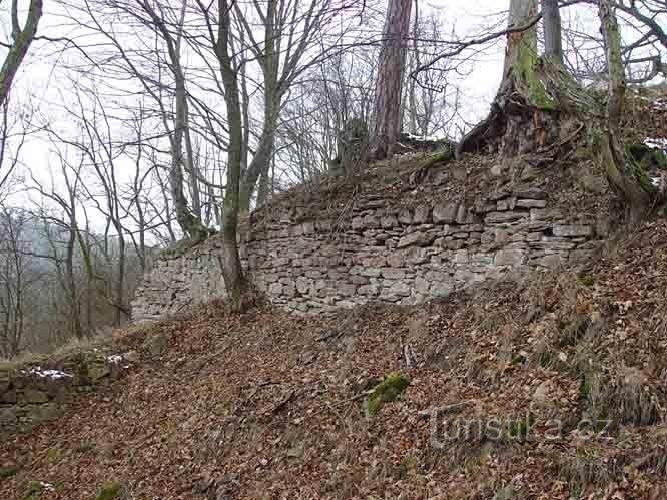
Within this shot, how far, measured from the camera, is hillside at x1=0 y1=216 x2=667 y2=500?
8.67ft

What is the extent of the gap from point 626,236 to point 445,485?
2782mm

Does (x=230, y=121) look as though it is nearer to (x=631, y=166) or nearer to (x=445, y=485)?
(x=631, y=166)

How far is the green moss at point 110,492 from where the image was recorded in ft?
14.3

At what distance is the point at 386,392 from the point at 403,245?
206cm

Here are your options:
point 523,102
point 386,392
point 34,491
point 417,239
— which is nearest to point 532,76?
point 523,102

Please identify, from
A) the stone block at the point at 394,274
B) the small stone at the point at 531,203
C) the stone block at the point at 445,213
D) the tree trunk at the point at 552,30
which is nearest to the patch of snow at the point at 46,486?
the stone block at the point at 394,274

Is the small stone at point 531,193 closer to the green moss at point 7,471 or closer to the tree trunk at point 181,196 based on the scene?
the tree trunk at point 181,196

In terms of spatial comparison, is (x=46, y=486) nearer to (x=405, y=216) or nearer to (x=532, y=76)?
(x=405, y=216)

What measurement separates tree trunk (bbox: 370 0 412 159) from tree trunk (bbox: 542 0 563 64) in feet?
8.27

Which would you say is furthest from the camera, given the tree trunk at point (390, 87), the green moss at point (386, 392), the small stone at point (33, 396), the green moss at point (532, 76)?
the tree trunk at point (390, 87)

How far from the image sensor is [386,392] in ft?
13.1

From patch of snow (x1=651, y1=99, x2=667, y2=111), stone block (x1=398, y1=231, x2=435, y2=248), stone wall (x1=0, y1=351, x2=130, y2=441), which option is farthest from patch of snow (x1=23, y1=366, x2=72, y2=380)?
patch of snow (x1=651, y1=99, x2=667, y2=111)

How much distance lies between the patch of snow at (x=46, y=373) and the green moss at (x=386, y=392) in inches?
198

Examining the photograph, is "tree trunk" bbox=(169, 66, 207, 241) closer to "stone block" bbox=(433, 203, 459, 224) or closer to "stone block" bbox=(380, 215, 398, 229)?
"stone block" bbox=(380, 215, 398, 229)
